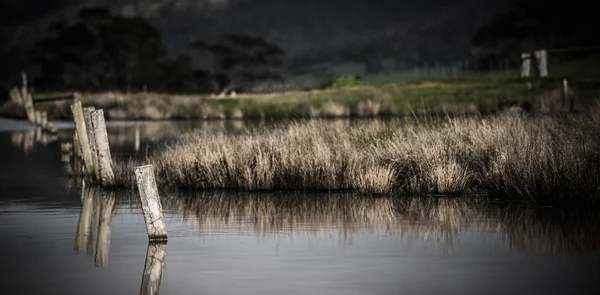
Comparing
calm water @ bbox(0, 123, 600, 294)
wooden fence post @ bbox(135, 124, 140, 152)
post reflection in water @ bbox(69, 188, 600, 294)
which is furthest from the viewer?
wooden fence post @ bbox(135, 124, 140, 152)

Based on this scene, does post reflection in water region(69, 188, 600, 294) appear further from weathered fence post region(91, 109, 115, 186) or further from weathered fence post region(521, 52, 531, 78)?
weathered fence post region(521, 52, 531, 78)

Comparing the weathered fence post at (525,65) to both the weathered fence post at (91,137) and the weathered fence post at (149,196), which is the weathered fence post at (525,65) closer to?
the weathered fence post at (91,137)

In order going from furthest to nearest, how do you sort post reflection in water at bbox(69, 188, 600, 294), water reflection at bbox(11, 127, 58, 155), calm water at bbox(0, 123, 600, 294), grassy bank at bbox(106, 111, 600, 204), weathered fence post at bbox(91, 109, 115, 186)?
water reflection at bbox(11, 127, 58, 155)
weathered fence post at bbox(91, 109, 115, 186)
grassy bank at bbox(106, 111, 600, 204)
post reflection in water at bbox(69, 188, 600, 294)
calm water at bbox(0, 123, 600, 294)

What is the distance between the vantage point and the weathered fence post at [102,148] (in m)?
25.2

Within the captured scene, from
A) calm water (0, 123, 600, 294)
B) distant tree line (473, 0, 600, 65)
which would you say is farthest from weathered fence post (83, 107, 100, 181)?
distant tree line (473, 0, 600, 65)

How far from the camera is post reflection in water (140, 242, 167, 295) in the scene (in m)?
13.5

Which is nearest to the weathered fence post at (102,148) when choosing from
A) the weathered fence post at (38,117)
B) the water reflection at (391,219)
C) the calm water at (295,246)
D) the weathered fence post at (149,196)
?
the calm water at (295,246)

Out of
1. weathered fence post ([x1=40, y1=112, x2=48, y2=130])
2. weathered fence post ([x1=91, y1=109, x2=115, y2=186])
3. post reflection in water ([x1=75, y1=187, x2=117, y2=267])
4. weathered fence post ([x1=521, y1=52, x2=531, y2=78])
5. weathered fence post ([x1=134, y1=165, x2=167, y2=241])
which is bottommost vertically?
post reflection in water ([x1=75, y1=187, x2=117, y2=267])

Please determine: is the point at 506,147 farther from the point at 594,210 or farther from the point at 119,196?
the point at 119,196

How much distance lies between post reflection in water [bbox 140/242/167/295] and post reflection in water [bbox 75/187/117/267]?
556 mm

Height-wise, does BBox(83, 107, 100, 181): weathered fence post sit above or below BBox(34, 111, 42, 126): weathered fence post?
below

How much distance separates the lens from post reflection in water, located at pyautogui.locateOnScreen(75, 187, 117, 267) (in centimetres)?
1680

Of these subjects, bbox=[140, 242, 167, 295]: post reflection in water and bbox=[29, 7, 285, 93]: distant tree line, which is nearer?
bbox=[140, 242, 167, 295]: post reflection in water

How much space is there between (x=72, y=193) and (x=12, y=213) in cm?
368
